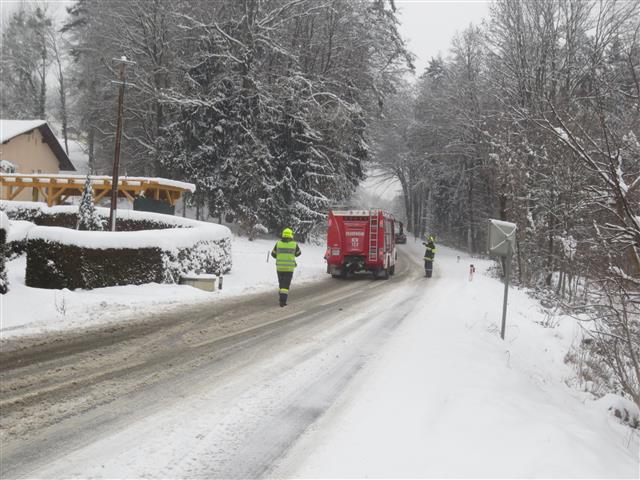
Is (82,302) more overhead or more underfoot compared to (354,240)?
more underfoot

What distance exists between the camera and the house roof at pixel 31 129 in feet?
110

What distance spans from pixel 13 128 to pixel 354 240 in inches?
1106

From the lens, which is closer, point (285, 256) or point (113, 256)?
point (113, 256)

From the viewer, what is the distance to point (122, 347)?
7668mm

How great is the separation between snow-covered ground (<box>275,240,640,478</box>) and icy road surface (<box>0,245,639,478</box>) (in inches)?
0.8

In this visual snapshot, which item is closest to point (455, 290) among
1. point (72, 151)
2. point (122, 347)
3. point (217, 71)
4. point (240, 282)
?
point (240, 282)

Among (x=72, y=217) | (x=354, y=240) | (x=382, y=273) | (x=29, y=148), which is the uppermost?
(x=29, y=148)

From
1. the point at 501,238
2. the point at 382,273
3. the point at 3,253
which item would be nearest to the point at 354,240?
the point at 382,273

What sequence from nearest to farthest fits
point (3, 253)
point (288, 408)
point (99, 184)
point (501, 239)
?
point (288, 408) < point (3, 253) < point (501, 239) < point (99, 184)

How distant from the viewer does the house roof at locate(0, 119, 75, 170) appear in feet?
110

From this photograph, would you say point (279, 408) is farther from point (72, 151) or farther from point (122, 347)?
point (72, 151)

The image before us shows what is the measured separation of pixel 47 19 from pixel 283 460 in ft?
208

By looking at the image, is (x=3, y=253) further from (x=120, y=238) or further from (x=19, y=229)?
(x=19, y=229)

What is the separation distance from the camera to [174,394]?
5.71 m
